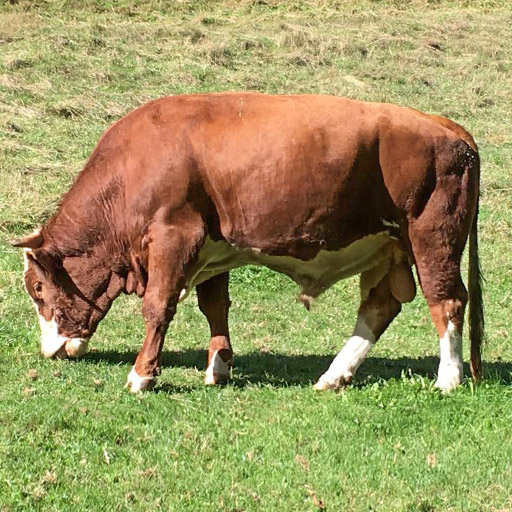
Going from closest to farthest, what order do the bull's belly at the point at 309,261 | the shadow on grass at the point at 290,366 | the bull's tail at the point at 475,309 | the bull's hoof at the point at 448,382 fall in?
1. the bull's hoof at the point at 448,382
2. the bull's belly at the point at 309,261
3. the bull's tail at the point at 475,309
4. the shadow on grass at the point at 290,366

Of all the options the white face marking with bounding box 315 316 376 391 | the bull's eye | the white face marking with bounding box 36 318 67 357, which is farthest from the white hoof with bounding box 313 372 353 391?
the bull's eye

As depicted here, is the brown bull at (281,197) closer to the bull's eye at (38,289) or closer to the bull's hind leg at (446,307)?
the bull's hind leg at (446,307)

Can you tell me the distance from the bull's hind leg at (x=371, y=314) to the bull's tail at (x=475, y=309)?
0.48 m

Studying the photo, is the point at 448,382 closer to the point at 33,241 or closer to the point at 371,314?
the point at 371,314

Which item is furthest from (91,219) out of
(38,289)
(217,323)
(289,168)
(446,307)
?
(446,307)

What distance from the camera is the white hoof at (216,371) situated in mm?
7664

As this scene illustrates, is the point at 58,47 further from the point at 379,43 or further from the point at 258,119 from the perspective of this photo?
the point at 258,119

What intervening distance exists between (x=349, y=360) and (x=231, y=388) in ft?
3.01

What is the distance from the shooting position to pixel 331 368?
768cm

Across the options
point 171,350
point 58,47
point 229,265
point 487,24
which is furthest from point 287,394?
point 487,24

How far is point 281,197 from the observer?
7262 mm

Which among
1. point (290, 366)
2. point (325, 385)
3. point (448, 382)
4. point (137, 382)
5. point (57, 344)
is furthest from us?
point (290, 366)

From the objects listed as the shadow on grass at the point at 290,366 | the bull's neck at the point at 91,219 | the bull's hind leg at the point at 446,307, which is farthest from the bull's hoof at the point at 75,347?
the bull's hind leg at the point at 446,307

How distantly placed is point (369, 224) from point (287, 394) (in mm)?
1324
